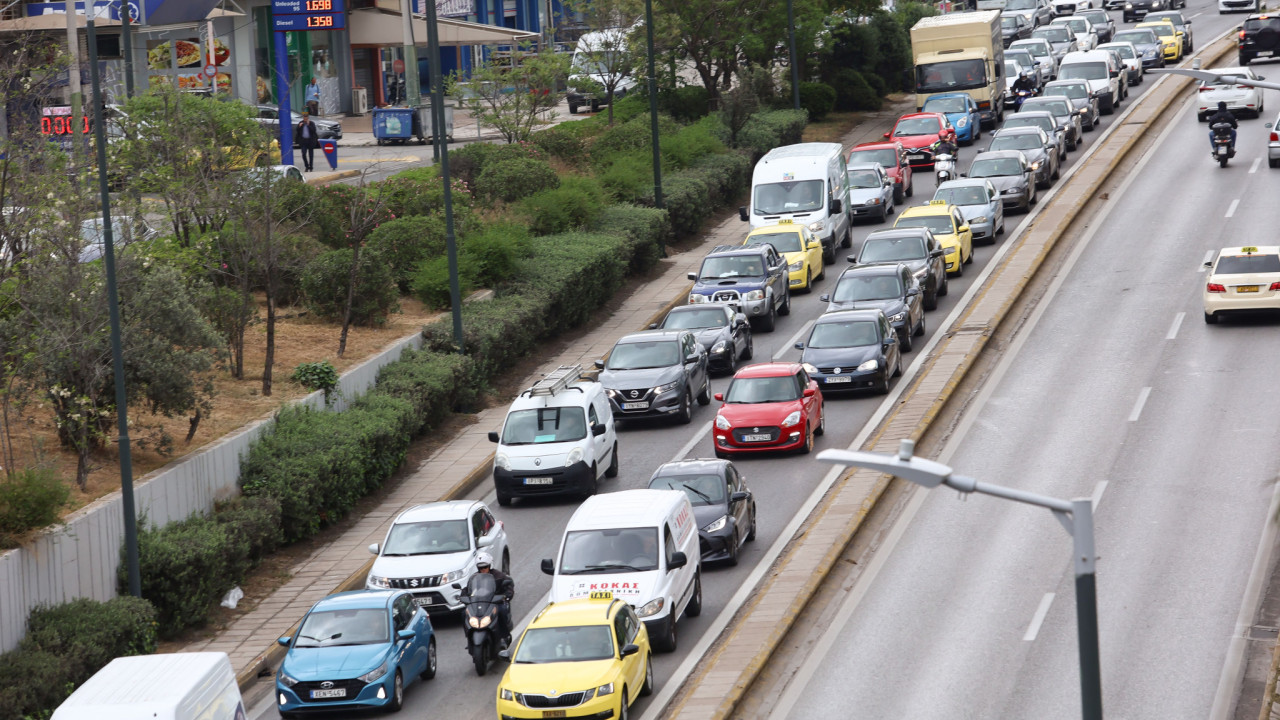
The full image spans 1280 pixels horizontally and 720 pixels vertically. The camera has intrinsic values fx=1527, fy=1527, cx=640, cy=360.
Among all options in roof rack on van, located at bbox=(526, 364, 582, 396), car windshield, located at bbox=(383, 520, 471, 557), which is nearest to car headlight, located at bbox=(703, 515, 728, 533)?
car windshield, located at bbox=(383, 520, 471, 557)

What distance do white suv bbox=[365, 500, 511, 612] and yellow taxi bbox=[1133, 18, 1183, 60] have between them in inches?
1891

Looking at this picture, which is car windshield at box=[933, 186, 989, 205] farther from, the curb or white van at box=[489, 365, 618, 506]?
white van at box=[489, 365, 618, 506]

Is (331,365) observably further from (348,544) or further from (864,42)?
(864,42)

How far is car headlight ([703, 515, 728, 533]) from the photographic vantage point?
21984 mm

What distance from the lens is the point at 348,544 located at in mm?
25453

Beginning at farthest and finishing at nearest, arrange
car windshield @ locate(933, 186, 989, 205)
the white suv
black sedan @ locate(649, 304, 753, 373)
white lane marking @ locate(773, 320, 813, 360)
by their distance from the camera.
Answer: car windshield @ locate(933, 186, 989, 205) < white lane marking @ locate(773, 320, 813, 360) < black sedan @ locate(649, 304, 753, 373) < the white suv

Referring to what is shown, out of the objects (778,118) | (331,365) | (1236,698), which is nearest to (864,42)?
(778,118)

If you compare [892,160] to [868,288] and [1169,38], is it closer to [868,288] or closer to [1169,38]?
[868,288]

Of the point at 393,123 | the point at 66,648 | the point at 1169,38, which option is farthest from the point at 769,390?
the point at 1169,38

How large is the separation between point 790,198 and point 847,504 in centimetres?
1761

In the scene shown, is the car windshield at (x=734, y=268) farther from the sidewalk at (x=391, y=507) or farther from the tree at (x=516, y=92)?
the tree at (x=516, y=92)

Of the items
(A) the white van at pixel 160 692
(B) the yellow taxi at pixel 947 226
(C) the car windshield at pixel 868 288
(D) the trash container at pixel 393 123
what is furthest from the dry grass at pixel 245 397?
(D) the trash container at pixel 393 123

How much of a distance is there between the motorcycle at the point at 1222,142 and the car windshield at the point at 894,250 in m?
13.6

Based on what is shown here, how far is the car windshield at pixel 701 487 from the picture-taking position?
22281 millimetres
